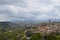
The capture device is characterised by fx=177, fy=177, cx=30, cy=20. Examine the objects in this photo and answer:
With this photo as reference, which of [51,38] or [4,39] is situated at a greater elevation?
[51,38]

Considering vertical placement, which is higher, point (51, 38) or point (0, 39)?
point (51, 38)

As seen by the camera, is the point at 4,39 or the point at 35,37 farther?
the point at 4,39

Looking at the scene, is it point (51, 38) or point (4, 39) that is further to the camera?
point (4, 39)

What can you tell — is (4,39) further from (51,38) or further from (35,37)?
(51,38)

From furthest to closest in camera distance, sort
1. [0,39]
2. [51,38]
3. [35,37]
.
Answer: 1. [0,39]
2. [35,37]
3. [51,38]

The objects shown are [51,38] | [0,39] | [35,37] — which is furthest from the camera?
[0,39]

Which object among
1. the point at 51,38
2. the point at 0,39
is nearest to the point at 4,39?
the point at 0,39

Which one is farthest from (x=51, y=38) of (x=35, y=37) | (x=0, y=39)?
(x=0, y=39)

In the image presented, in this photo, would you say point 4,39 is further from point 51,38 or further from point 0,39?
point 51,38

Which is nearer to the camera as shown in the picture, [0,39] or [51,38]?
[51,38]
